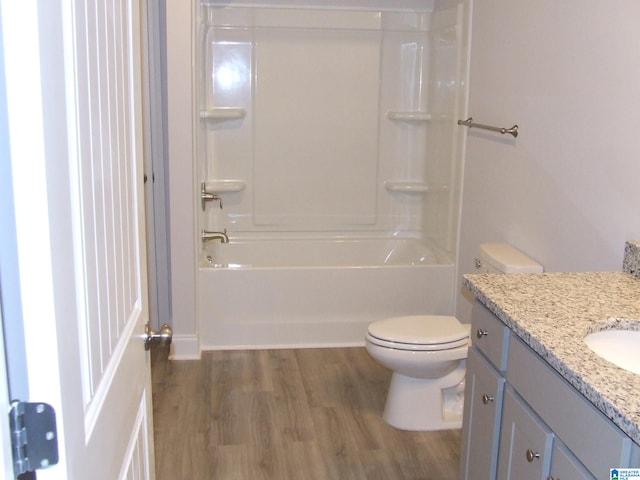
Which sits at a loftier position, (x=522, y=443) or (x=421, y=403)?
(x=522, y=443)

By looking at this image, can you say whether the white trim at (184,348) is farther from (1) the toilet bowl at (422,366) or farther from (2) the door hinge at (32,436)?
(2) the door hinge at (32,436)

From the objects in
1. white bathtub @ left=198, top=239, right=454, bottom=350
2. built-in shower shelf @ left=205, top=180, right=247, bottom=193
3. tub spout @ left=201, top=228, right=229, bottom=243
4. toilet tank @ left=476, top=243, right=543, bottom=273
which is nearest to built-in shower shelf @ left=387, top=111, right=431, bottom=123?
white bathtub @ left=198, top=239, right=454, bottom=350

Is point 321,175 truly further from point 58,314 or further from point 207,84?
point 58,314

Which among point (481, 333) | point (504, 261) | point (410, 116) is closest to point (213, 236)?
point (410, 116)

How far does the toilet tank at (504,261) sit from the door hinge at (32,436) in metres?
2.26

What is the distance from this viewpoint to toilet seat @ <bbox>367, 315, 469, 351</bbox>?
282 cm

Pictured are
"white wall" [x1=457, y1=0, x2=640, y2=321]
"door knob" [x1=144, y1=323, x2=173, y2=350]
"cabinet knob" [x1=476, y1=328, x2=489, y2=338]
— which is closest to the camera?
"door knob" [x1=144, y1=323, x2=173, y2=350]

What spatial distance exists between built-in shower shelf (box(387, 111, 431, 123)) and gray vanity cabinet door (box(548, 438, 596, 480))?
303 centimetres

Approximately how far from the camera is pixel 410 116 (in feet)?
14.2

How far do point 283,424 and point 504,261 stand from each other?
1.15m

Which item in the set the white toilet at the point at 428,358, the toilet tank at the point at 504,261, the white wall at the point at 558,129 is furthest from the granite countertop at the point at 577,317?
the white toilet at the point at 428,358

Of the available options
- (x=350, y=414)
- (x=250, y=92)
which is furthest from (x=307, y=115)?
(x=350, y=414)

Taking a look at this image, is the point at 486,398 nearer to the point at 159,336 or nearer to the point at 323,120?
the point at 159,336

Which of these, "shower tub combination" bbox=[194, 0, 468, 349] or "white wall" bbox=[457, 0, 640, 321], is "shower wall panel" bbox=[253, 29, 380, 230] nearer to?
"shower tub combination" bbox=[194, 0, 468, 349]
